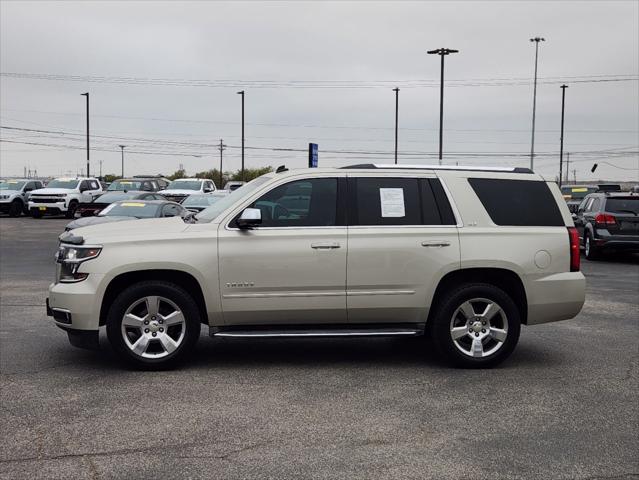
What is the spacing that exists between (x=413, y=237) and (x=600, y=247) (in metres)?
12.9

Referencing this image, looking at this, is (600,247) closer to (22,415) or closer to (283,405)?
(283,405)

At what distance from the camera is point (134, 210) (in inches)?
653

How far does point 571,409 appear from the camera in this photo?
19.0ft

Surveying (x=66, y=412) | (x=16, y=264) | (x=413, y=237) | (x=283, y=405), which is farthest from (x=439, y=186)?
(x=16, y=264)

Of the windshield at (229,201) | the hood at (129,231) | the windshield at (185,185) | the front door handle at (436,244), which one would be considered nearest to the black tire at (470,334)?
the front door handle at (436,244)

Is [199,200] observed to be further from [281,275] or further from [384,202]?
[281,275]

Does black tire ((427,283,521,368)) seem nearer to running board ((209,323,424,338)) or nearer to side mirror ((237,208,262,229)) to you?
running board ((209,323,424,338))

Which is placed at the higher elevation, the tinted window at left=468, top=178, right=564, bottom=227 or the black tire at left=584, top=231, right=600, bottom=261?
the tinted window at left=468, top=178, right=564, bottom=227

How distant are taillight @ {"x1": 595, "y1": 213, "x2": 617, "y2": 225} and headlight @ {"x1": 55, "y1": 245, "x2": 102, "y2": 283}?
1447 centimetres

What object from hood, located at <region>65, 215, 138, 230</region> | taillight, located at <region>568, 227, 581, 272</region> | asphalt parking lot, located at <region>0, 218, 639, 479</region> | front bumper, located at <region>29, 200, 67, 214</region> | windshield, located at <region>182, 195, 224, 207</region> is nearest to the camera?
asphalt parking lot, located at <region>0, 218, 639, 479</region>

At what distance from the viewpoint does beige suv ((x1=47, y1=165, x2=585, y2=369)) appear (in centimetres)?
676

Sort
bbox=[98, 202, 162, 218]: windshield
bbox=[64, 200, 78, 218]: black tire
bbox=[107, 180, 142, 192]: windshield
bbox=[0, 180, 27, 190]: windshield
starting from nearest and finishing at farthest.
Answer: bbox=[98, 202, 162, 218]: windshield
bbox=[107, 180, 142, 192]: windshield
bbox=[64, 200, 78, 218]: black tire
bbox=[0, 180, 27, 190]: windshield

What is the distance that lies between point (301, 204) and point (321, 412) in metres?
2.18

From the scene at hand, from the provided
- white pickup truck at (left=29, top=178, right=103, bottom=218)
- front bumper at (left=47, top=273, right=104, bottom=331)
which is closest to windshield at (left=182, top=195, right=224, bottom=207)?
white pickup truck at (left=29, top=178, right=103, bottom=218)
